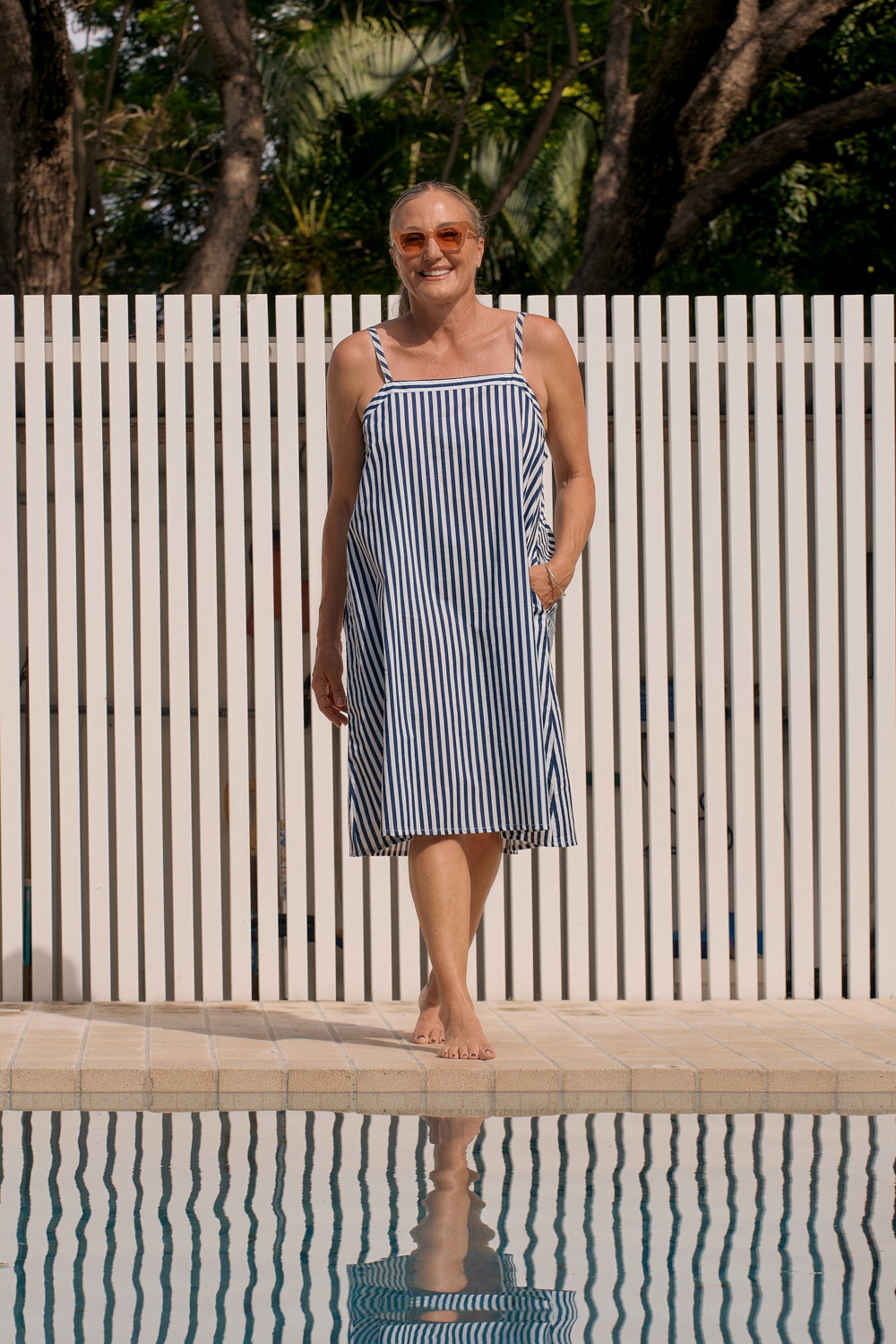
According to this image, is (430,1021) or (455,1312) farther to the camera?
(430,1021)

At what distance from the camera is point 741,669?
4707 millimetres

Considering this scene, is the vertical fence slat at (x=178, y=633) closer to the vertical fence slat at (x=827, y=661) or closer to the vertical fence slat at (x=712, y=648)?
the vertical fence slat at (x=712, y=648)

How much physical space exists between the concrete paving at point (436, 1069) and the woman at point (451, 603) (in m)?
0.18

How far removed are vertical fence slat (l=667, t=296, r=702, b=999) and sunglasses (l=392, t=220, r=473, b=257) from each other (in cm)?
125

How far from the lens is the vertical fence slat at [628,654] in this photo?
15.3 feet

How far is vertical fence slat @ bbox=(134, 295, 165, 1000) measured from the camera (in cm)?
458

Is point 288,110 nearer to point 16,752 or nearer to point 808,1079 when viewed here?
point 16,752

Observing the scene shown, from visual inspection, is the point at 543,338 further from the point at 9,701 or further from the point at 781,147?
the point at 781,147

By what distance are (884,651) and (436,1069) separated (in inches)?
84.0

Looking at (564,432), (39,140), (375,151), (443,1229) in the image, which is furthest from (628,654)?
(375,151)

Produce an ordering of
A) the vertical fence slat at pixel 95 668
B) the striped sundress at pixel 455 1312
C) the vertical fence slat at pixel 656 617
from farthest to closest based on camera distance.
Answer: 1. the vertical fence slat at pixel 656 617
2. the vertical fence slat at pixel 95 668
3. the striped sundress at pixel 455 1312

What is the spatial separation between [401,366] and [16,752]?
1761mm

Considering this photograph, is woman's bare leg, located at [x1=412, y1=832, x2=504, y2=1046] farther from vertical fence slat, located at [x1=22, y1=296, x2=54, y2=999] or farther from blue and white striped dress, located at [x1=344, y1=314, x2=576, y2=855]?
vertical fence slat, located at [x1=22, y1=296, x2=54, y2=999]

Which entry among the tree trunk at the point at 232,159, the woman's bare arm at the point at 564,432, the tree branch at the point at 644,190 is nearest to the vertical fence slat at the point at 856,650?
the woman's bare arm at the point at 564,432
